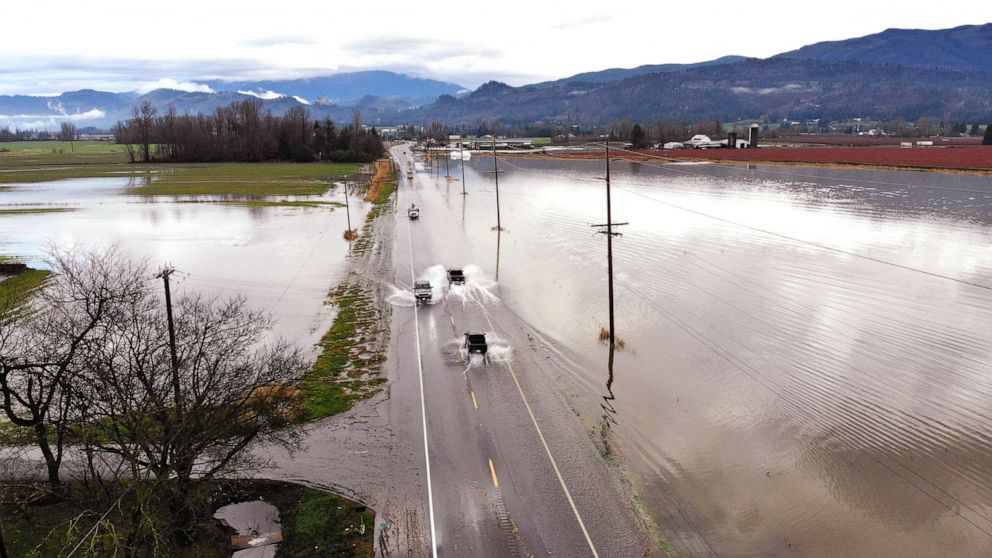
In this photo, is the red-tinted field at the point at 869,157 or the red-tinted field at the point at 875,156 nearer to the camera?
the red-tinted field at the point at 869,157

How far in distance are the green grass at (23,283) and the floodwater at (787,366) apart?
102 feet

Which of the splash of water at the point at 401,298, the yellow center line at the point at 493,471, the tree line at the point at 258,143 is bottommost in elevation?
the yellow center line at the point at 493,471

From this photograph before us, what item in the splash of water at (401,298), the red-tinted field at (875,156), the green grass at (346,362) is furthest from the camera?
the red-tinted field at (875,156)

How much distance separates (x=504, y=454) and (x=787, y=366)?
609 inches

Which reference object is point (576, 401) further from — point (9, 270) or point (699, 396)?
point (9, 270)

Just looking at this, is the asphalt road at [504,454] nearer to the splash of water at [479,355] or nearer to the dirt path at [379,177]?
the splash of water at [479,355]

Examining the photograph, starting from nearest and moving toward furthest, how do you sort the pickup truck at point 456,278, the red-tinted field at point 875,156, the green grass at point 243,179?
the pickup truck at point 456,278 → the green grass at point 243,179 → the red-tinted field at point 875,156

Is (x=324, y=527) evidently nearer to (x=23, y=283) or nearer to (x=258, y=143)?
(x=23, y=283)

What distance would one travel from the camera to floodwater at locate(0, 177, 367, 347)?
43.5 m

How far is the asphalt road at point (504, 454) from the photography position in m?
17.9

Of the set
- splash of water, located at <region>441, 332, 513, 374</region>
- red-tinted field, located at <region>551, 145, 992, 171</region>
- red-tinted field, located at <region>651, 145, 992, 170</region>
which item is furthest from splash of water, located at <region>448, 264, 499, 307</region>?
red-tinted field, located at <region>651, 145, 992, 170</region>

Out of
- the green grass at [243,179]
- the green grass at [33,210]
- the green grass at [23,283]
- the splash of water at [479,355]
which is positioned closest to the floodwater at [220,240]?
the green grass at [33,210]

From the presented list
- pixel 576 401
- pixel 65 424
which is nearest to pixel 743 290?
pixel 576 401

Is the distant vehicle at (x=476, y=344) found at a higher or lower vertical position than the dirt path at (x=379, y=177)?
lower
